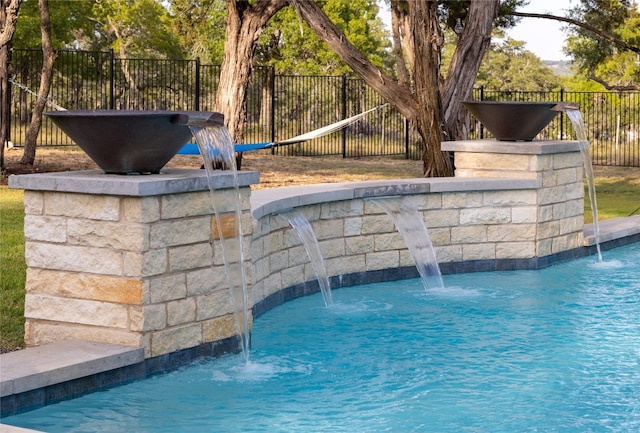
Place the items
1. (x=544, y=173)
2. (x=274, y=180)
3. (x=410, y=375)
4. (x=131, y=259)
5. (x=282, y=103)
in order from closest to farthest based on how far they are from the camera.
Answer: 1. (x=131, y=259)
2. (x=410, y=375)
3. (x=544, y=173)
4. (x=274, y=180)
5. (x=282, y=103)

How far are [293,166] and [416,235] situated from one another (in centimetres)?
1357

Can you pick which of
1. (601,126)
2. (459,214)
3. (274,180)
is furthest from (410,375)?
(601,126)

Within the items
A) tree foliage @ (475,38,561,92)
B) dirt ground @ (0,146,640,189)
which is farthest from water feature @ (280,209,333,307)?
tree foliage @ (475,38,561,92)

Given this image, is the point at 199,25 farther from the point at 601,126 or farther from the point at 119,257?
the point at 119,257

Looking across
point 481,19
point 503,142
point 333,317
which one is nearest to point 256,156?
point 481,19

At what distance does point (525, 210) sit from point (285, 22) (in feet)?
113

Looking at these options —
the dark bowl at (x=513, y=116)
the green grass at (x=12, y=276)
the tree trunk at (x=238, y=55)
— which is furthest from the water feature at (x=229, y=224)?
the tree trunk at (x=238, y=55)

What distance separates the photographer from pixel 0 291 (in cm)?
880

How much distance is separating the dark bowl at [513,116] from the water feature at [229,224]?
4.83m

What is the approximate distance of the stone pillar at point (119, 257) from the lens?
675cm

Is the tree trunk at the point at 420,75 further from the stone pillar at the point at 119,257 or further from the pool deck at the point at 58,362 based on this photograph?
the pool deck at the point at 58,362

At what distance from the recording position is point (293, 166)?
24562 millimetres

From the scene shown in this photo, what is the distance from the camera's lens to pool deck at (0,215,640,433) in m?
5.95

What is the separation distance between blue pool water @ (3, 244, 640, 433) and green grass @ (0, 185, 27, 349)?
1.37 meters
